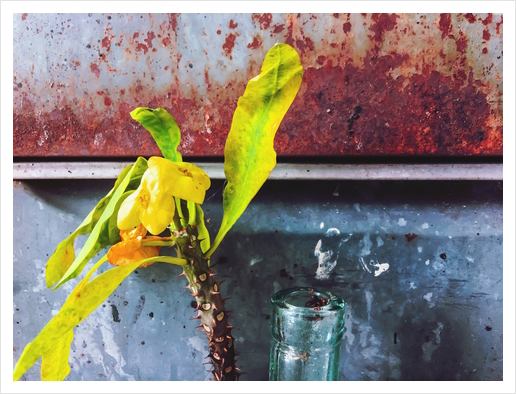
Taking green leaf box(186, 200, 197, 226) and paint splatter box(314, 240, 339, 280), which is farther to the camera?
paint splatter box(314, 240, 339, 280)

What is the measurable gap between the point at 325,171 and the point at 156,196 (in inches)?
10.1

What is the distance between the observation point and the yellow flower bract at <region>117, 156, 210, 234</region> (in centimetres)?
31

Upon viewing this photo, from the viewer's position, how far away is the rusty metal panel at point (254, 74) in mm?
462

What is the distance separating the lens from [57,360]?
1.10ft

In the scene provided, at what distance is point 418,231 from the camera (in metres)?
0.48

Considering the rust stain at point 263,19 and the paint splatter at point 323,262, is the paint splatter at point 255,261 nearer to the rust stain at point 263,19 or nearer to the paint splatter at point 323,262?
the paint splatter at point 323,262

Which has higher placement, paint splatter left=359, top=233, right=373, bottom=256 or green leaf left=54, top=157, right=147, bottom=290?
green leaf left=54, top=157, right=147, bottom=290

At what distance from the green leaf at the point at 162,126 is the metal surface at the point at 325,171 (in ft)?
0.35

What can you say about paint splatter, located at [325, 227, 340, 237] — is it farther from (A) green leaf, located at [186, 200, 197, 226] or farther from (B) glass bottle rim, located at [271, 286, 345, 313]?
(A) green leaf, located at [186, 200, 197, 226]

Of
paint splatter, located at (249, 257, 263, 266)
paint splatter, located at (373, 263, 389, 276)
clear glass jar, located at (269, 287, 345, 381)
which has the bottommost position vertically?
clear glass jar, located at (269, 287, 345, 381)

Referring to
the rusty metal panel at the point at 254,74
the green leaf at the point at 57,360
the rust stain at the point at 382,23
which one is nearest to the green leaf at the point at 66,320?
the green leaf at the point at 57,360

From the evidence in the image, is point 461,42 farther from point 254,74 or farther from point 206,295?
point 206,295

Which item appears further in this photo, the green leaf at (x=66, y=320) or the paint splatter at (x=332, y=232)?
the paint splatter at (x=332, y=232)

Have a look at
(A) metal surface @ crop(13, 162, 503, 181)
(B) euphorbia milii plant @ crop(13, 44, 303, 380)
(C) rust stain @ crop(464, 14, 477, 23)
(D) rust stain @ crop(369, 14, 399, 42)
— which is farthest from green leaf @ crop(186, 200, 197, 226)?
(C) rust stain @ crop(464, 14, 477, 23)
